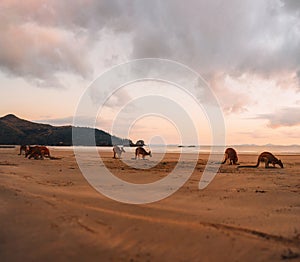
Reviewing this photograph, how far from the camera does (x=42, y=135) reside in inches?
Answer: 4070

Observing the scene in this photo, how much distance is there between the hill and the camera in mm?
96450

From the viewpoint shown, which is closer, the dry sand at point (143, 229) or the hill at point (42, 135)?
the dry sand at point (143, 229)

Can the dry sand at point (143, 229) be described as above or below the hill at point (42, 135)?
below

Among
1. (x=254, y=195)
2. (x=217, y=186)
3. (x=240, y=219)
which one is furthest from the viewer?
(x=217, y=186)

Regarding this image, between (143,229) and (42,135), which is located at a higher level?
(42,135)

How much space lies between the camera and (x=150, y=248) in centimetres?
565

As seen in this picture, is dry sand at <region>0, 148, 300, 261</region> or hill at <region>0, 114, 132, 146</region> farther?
hill at <region>0, 114, 132, 146</region>

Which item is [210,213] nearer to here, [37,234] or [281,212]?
[281,212]

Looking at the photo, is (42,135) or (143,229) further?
(42,135)

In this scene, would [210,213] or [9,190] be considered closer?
[210,213]

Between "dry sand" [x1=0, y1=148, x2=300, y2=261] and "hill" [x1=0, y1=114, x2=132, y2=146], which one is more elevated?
"hill" [x1=0, y1=114, x2=132, y2=146]

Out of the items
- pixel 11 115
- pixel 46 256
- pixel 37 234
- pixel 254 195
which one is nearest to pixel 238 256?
pixel 46 256

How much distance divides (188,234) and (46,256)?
2549 mm

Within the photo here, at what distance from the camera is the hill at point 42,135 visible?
96450mm
